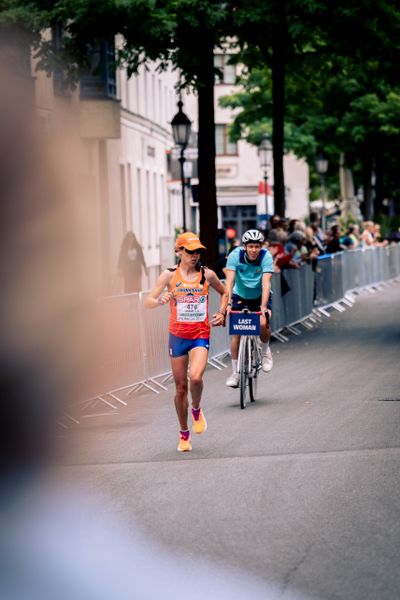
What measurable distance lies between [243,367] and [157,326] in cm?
292

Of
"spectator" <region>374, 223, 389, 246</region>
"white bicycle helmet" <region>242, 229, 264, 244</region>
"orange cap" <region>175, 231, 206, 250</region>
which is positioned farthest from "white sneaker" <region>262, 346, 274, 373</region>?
"spectator" <region>374, 223, 389, 246</region>

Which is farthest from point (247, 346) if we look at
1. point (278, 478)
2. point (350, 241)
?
point (350, 241)

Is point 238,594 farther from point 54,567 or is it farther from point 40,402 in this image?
point 40,402

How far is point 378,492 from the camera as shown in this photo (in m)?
9.89

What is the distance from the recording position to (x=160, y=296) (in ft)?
40.8

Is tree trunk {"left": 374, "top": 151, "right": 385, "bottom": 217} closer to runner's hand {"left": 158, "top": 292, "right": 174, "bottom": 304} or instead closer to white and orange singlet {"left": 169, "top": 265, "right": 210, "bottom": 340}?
white and orange singlet {"left": 169, "top": 265, "right": 210, "bottom": 340}

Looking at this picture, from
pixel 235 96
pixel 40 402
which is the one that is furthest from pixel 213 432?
pixel 235 96

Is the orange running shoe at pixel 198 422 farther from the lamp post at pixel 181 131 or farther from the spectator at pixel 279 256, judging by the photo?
the lamp post at pixel 181 131

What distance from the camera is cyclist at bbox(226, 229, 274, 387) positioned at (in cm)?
1579

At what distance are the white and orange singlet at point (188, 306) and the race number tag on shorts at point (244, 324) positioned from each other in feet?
10.4

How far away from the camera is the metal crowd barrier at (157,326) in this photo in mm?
16641

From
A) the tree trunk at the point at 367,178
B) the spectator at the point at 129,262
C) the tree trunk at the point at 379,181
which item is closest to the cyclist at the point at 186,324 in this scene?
the spectator at the point at 129,262

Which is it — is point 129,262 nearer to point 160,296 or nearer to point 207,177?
point 207,177

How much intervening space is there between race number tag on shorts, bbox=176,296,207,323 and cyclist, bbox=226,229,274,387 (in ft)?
10.6
